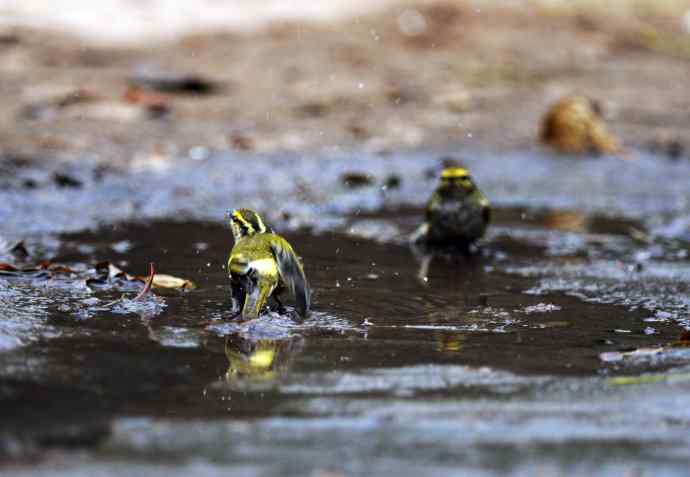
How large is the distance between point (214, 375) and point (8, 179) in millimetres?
5983

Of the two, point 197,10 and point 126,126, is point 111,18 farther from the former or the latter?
point 126,126

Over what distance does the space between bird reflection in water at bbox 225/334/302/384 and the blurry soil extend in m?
6.33

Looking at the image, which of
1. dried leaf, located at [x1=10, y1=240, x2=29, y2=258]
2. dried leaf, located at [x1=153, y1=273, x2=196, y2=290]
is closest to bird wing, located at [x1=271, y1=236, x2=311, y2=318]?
dried leaf, located at [x1=153, y1=273, x2=196, y2=290]

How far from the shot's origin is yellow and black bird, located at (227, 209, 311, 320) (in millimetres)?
5176

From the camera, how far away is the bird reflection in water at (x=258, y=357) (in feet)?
14.4

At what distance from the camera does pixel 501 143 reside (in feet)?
42.1

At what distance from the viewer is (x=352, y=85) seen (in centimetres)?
1433

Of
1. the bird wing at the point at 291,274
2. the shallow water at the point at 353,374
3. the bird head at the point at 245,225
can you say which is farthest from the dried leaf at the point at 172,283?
the bird wing at the point at 291,274

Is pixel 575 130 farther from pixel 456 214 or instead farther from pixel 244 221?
pixel 244 221

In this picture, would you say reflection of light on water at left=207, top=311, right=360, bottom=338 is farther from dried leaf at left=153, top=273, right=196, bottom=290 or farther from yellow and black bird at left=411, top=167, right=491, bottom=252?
yellow and black bird at left=411, top=167, right=491, bottom=252

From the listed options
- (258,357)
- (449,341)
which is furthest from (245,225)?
(449,341)

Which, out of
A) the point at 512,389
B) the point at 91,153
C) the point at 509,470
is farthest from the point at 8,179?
the point at 509,470

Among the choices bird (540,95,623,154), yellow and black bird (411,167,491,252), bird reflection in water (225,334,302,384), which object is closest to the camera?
bird reflection in water (225,334,302,384)

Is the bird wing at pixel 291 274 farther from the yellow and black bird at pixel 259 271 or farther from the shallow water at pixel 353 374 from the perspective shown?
the shallow water at pixel 353 374
